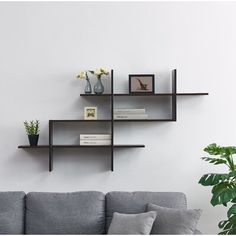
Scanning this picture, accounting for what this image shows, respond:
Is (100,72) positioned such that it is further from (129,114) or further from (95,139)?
(95,139)

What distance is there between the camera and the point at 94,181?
170 inches

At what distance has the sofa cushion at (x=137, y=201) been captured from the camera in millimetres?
3760

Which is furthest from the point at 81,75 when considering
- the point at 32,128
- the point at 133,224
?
the point at 133,224

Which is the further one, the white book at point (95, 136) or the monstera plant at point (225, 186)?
the white book at point (95, 136)

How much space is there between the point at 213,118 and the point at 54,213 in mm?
1683

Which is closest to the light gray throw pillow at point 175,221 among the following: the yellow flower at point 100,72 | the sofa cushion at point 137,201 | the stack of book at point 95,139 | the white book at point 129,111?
the sofa cushion at point 137,201

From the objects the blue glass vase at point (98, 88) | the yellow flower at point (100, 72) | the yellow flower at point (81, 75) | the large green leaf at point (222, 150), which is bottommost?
the large green leaf at point (222, 150)

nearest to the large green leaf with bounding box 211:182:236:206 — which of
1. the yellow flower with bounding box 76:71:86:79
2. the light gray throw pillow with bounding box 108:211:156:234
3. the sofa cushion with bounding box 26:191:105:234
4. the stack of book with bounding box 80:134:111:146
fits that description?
the light gray throw pillow with bounding box 108:211:156:234

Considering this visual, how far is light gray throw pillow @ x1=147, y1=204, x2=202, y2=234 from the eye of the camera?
11.4 feet

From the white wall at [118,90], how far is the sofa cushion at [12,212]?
0.45 meters

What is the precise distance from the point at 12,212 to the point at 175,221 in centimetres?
132

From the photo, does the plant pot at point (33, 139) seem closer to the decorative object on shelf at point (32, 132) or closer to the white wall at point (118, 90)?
the decorative object on shelf at point (32, 132)

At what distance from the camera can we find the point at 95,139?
13.7 feet

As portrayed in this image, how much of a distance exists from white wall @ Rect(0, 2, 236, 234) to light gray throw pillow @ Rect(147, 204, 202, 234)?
2.43ft
